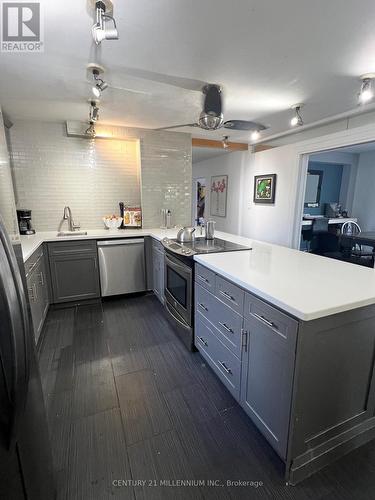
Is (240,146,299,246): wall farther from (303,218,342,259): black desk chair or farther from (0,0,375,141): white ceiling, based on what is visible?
(303,218,342,259): black desk chair

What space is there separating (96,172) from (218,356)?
302cm

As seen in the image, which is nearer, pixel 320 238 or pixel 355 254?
pixel 355 254

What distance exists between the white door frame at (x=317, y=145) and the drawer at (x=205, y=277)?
Answer: 228 centimetres

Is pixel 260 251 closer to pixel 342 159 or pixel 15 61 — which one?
pixel 15 61

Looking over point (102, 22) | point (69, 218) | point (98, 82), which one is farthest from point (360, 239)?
point (69, 218)

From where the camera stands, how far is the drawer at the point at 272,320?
1111 millimetres

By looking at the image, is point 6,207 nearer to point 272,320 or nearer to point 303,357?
point 272,320

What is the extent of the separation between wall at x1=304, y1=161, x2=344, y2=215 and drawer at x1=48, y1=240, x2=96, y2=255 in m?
5.35

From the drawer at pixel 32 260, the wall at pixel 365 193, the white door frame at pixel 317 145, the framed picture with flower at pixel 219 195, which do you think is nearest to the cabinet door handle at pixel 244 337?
the drawer at pixel 32 260

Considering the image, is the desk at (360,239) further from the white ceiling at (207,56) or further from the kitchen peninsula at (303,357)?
the kitchen peninsula at (303,357)

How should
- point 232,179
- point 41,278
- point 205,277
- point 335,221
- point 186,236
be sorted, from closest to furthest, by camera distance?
point 205,277 < point 186,236 < point 41,278 < point 232,179 < point 335,221

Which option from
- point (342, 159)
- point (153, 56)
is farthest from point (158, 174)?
point (342, 159)

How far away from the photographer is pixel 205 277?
1906mm

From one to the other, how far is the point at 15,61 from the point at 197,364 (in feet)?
8.84
